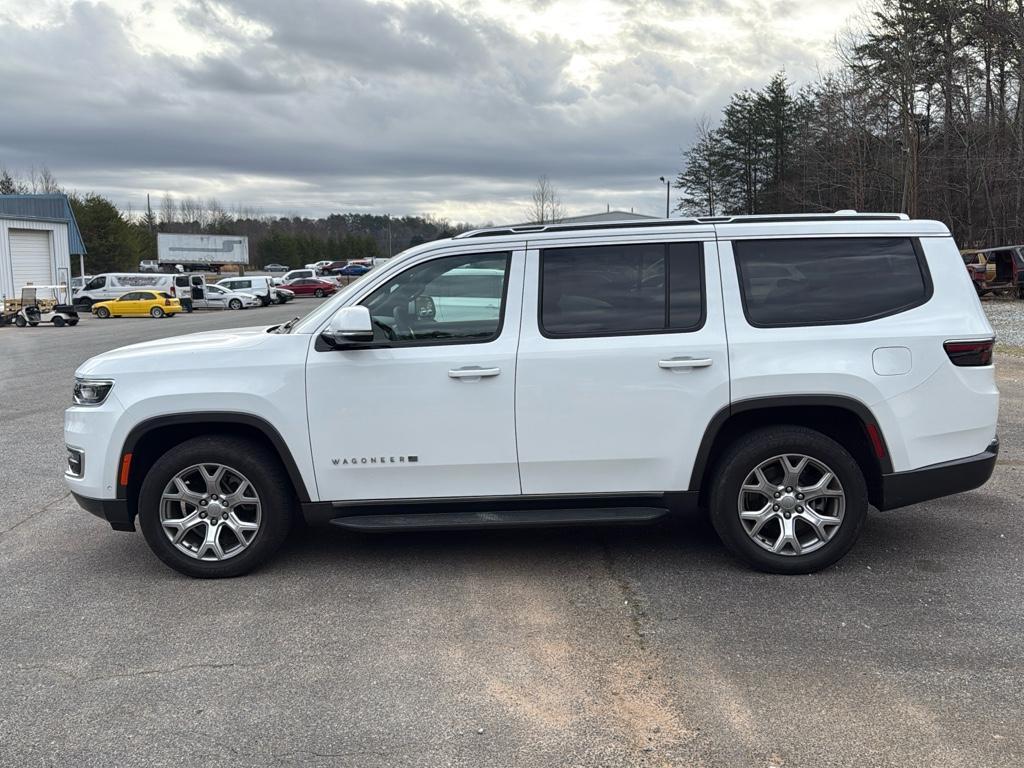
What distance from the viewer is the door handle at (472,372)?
4.69 m

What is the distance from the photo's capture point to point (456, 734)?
130 inches

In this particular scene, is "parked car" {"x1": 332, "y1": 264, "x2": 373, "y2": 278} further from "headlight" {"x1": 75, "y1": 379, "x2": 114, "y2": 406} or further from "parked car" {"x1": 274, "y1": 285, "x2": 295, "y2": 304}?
"headlight" {"x1": 75, "y1": 379, "x2": 114, "y2": 406}

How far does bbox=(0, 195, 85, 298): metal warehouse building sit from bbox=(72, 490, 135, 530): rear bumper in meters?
40.3

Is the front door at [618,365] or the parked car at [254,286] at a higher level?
the parked car at [254,286]

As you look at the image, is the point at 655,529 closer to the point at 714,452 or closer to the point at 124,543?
the point at 714,452

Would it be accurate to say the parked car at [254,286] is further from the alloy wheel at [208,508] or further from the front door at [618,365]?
the front door at [618,365]

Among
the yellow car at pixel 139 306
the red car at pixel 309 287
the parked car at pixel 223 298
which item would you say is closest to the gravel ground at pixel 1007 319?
the yellow car at pixel 139 306

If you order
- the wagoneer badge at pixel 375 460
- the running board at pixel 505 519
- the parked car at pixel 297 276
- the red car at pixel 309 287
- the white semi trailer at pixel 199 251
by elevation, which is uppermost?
the white semi trailer at pixel 199 251

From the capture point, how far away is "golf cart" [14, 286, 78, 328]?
108ft

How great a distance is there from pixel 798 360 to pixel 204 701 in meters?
3.35

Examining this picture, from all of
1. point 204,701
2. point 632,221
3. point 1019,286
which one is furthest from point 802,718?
point 1019,286

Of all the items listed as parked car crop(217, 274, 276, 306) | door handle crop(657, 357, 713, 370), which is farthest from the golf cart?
door handle crop(657, 357, 713, 370)

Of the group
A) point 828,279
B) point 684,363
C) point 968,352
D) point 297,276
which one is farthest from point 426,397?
point 297,276

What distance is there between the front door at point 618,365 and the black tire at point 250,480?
1384mm
